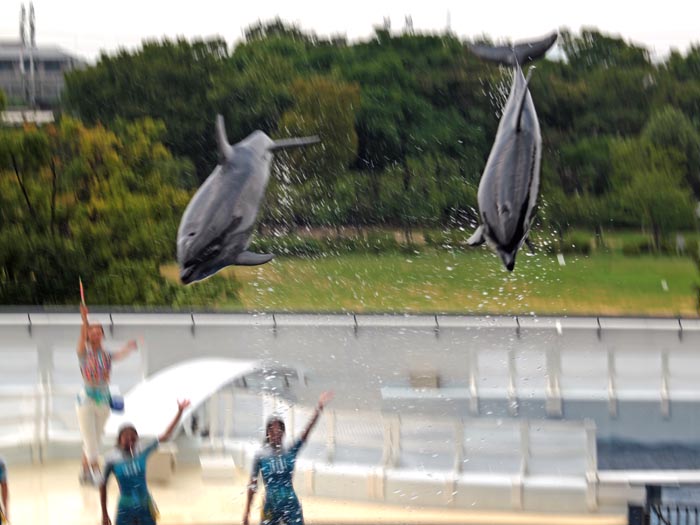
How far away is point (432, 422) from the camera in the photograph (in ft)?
27.5

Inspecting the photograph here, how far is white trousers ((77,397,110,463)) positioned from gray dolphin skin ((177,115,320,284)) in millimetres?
2150

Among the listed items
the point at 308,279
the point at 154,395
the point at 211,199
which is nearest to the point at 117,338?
the point at 154,395

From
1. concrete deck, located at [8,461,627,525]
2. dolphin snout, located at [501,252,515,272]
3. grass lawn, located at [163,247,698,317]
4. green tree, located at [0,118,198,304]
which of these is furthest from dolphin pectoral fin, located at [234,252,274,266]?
grass lawn, located at [163,247,698,317]

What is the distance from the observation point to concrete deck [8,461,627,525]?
25.3 ft

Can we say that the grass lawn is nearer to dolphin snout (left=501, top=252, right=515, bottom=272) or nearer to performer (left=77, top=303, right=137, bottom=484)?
performer (left=77, top=303, right=137, bottom=484)

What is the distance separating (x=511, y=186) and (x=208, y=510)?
3.53m

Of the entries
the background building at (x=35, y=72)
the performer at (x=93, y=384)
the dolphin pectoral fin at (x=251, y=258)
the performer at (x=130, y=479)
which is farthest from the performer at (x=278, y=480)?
the background building at (x=35, y=72)

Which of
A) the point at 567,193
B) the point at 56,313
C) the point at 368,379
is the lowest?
the point at 368,379

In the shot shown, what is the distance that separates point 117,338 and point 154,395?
25.2 ft

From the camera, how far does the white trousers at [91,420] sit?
7.80 metres

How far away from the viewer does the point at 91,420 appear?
308 inches

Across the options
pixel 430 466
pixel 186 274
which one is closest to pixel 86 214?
pixel 430 466

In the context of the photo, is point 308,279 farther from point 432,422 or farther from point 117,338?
point 432,422

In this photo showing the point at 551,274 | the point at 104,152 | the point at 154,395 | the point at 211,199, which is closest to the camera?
the point at 211,199
